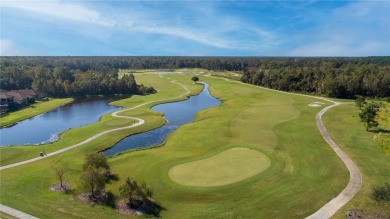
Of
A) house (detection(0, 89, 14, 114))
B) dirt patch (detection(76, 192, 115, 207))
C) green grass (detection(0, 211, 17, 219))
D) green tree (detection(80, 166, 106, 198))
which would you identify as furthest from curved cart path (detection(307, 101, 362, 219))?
house (detection(0, 89, 14, 114))

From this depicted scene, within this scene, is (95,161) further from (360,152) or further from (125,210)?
(360,152)

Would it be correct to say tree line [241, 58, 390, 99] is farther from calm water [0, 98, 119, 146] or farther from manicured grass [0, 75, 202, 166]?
calm water [0, 98, 119, 146]

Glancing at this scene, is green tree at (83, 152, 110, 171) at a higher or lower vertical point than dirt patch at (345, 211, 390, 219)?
higher

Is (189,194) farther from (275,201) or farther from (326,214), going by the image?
(326,214)

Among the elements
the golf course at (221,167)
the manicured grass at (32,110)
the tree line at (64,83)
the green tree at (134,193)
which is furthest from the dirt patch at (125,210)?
the tree line at (64,83)

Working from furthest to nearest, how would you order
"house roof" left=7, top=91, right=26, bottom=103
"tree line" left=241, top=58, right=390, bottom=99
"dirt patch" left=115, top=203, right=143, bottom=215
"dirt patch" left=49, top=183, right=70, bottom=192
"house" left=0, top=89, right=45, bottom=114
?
"tree line" left=241, top=58, right=390, bottom=99 → "house roof" left=7, top=91, right=26, bottom=103 → "house" left=0, top=89, right=45, bottom=114 → "dirt patch" left=49, top=183, right=70, bottom=192 → "dirt patch" left=115, top=203, right=143, bottom=215

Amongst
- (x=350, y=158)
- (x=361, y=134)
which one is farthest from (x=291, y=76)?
(x=350, y=158)
